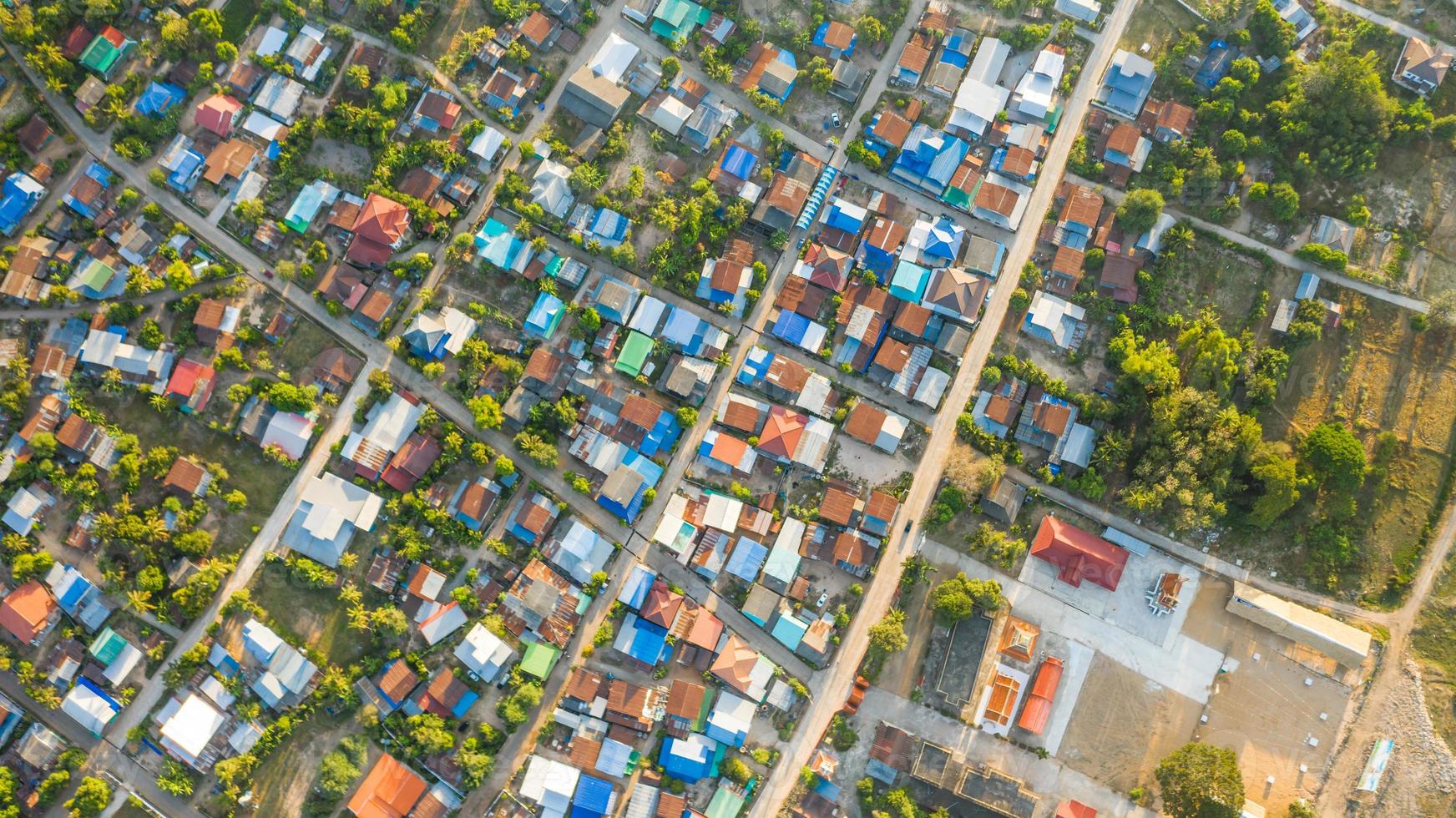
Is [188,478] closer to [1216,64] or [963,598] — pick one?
[963,598]

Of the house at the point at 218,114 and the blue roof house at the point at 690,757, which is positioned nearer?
the blue roof house at the point at 690,757

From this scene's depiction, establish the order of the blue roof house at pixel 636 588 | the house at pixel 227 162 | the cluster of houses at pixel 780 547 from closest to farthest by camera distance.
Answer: the blue roof house at pixel 636 588, the cluster of houses at pixel 780 547, the house at pixel 227 162

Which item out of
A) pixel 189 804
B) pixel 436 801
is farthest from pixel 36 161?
pixel 436 801

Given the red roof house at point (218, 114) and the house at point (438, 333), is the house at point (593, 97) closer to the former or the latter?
the house at point (438, 333)

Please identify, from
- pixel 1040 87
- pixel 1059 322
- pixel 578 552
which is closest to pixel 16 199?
pixel 578 552

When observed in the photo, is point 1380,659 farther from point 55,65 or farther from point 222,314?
point 55,65

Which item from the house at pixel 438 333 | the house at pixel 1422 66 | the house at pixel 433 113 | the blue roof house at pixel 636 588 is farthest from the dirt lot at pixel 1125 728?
the house at pixel 433 113
